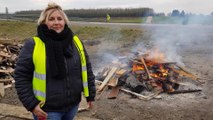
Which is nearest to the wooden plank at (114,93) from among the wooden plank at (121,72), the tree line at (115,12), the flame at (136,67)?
the wooden plank at (121,72)

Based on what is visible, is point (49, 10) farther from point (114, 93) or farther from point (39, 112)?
point (114, 93)

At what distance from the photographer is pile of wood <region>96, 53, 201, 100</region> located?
7.59 meters

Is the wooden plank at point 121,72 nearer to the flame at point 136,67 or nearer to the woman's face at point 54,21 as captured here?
the flame at point 136,67

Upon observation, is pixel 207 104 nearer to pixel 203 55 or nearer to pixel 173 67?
pixel 173 67

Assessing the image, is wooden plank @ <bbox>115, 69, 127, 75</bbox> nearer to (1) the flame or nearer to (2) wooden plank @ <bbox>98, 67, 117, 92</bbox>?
(2) wooden plank @ <bbox>98, 67, 117, 92</bbox>

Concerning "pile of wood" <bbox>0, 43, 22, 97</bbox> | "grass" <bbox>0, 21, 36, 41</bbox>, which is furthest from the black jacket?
"grass" <bbox>0, 21, 36, 41</bbox>

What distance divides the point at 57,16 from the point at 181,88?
5.58 metres

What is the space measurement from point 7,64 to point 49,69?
25.9 ft

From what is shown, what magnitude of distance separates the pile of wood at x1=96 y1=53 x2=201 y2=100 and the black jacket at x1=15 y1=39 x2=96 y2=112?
419cm

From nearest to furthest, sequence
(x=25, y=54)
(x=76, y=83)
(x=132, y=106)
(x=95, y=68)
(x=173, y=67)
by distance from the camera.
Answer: (x=25, y=54), (x=76, y=83), (x=132, y=106), (x=173, y=67), (x=95, y=68)

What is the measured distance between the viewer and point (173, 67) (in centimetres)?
880

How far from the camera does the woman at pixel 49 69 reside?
2.99 m

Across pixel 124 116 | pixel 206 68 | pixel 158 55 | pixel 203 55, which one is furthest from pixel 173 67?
pixel 203 55

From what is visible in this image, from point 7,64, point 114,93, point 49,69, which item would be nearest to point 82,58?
point 49,69
